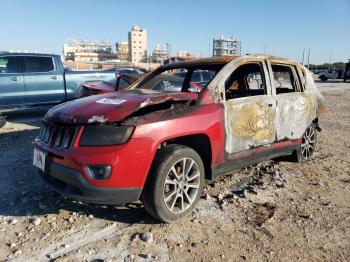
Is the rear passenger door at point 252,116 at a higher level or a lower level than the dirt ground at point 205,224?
higher

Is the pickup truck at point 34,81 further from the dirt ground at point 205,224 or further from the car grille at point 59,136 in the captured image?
the car grille at point 59,136

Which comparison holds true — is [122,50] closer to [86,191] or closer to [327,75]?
[327,75]

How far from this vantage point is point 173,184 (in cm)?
335

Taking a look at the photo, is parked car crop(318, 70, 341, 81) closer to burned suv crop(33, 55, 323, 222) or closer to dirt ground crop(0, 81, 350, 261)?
dirt ground crop(0, 81, 350, 261)

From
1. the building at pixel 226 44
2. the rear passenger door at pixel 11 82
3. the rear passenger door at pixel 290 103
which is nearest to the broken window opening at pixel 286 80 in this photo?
the rear passenger door at pixel 290 103

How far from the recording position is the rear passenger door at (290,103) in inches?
181

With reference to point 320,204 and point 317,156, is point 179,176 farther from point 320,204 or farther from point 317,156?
point 317,156

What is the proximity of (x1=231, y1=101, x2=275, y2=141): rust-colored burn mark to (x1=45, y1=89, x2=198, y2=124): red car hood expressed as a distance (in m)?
0.61

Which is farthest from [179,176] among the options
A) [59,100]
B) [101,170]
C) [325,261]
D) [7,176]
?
[59,100]

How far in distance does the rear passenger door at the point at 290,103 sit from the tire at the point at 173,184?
1.63 meters

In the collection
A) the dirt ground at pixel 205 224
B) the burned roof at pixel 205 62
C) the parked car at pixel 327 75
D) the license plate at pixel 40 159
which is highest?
the burned roof at pixel 205 62

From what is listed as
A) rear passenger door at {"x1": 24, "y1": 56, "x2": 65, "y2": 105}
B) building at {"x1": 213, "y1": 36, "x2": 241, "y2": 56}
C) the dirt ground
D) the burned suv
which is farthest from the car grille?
building at {"x1": 213, "y1": 36, "x2": 241, "y2": 56}

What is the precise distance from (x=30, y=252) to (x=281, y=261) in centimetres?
207

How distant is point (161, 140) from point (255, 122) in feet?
4.92
